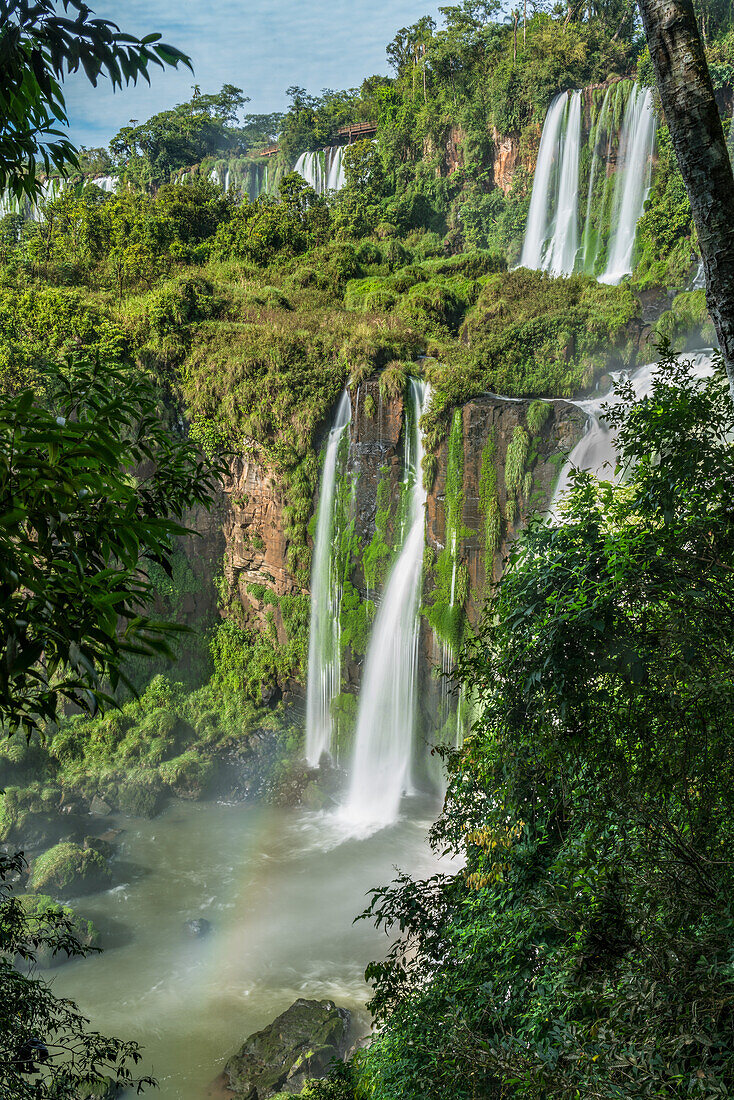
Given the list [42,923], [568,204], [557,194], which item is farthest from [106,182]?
[42,923]

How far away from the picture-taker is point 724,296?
2.46 m

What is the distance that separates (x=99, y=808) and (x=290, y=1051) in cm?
694

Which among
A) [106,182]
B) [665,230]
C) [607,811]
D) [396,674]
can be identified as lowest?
[396,674]

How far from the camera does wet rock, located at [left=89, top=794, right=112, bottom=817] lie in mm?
13172

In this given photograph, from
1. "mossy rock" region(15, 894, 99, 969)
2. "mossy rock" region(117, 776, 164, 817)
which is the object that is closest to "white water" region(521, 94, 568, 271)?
"mossy rock" region(117, 776, 164, 817)

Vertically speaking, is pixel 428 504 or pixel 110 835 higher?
pixel 428 504

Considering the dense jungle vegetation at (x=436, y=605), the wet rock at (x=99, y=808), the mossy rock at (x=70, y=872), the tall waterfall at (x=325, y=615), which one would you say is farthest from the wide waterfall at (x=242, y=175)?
the mossy rock at (x=70, y=872)

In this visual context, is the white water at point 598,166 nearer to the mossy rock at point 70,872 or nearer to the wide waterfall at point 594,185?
the wide waterfall at point 594,185

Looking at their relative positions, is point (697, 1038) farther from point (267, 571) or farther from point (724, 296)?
point (267, 571)

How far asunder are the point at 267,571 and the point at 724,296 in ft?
41.6

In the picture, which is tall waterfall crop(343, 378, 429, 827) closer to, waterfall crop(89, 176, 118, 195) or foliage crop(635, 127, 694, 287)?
foliage crop(635, 127, 694, 287)

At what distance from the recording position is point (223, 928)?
10102 millimetres

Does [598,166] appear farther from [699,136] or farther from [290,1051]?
[290,1051]

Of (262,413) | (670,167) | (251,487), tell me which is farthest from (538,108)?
(251,487)
